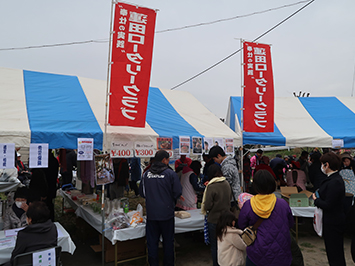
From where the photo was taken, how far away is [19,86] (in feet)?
13.7

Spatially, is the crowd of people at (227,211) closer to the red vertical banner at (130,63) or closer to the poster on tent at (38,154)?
the poster on tent at (38,154)

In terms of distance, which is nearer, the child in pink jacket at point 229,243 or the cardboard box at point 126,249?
the child in pink jacket at point 229,243

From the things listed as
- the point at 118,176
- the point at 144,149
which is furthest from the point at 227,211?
the point at 118,176

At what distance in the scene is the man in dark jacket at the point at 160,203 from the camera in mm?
3283

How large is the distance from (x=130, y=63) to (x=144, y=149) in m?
1.20

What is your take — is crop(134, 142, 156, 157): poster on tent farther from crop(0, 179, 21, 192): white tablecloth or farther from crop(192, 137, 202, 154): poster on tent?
crop(0, 179, 21, 192): white tablecloth

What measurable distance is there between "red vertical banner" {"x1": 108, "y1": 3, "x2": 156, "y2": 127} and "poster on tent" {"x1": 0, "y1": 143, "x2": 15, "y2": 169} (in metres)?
1.13

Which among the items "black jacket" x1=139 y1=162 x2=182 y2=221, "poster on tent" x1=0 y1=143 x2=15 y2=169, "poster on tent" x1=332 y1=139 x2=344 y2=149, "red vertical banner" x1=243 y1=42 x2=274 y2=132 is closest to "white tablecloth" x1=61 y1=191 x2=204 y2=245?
"black jacket" x1=139 y1=162 x2=182 y2=221

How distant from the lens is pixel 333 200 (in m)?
2.79

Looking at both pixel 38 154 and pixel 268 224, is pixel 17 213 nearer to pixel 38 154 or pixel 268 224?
pixel 38 154

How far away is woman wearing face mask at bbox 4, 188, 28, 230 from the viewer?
3363 mm

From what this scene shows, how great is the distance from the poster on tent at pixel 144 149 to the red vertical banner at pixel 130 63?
15.5 inches

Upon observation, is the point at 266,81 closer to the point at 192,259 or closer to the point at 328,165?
the point at 328,165

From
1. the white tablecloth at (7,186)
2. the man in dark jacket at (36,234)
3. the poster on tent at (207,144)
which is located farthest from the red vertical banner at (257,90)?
the white tablecloth at (7,186)
